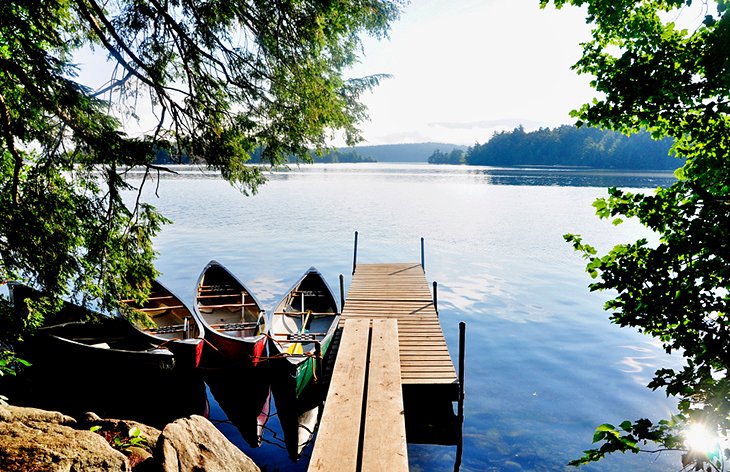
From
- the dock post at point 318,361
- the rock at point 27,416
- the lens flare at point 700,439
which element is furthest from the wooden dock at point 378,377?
the rock at point 27,416

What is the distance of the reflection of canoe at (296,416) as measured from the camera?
8422 mm

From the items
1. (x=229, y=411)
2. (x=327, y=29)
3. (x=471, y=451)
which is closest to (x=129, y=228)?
(x=327, y=29)

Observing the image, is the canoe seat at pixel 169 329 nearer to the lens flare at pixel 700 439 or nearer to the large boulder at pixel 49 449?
the large boulder at pixel 49 449

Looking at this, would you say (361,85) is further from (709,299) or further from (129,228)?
(709,299)

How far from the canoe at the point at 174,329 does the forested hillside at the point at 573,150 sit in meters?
102

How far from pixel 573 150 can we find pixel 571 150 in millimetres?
1034

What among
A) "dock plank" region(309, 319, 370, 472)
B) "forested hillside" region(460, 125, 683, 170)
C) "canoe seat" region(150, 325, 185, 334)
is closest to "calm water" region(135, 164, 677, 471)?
"canoe seat" region(150, 325, 185, 334)

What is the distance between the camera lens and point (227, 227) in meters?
33.4

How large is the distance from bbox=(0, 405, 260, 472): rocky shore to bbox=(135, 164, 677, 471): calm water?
3.00m

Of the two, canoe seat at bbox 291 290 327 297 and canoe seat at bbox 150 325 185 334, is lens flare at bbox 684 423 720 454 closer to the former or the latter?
canoe seat at bbox 150 325 185 334

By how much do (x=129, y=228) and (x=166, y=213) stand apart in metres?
34.8

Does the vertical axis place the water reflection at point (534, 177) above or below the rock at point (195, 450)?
above

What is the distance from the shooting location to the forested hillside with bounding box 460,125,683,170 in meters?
107

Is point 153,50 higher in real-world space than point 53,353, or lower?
higher
